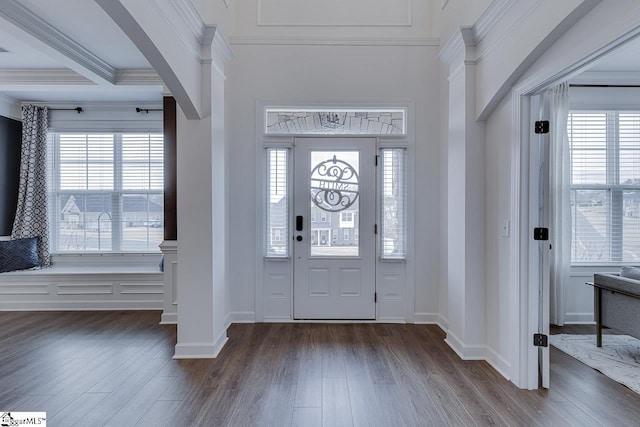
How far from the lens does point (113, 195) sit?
17.8ft

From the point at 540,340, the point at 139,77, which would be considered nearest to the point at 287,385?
the point at 540,340

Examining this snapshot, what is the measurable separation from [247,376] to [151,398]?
70 centimetres

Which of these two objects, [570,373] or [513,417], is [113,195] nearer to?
[513,417]

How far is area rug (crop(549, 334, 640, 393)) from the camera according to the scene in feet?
9.30

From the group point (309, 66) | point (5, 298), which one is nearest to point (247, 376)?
point (309, 66)

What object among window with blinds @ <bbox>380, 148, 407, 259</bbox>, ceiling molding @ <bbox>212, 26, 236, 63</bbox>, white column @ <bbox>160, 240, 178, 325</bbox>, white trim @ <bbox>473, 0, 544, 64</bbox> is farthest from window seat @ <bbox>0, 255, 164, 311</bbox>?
white trim @ <bbox>473, 0, 544, 64</bbox>

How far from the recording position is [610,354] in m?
3.26

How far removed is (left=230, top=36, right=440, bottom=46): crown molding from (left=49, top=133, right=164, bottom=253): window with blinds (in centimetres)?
222

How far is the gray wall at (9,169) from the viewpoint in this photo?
16.3ft

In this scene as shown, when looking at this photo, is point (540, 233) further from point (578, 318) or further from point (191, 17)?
point (191, 17)

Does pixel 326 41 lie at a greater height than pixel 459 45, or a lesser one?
greater

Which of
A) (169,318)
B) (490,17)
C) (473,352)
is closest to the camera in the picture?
(490,17)

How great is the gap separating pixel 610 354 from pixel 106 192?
6557 mm

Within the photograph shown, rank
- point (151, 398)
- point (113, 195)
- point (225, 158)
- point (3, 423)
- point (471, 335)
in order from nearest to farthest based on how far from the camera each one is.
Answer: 1. point (3, 423)
2. point (151, 398)
3. point (471, 335)
4. point (225, 158)
5. point (113, 195)
